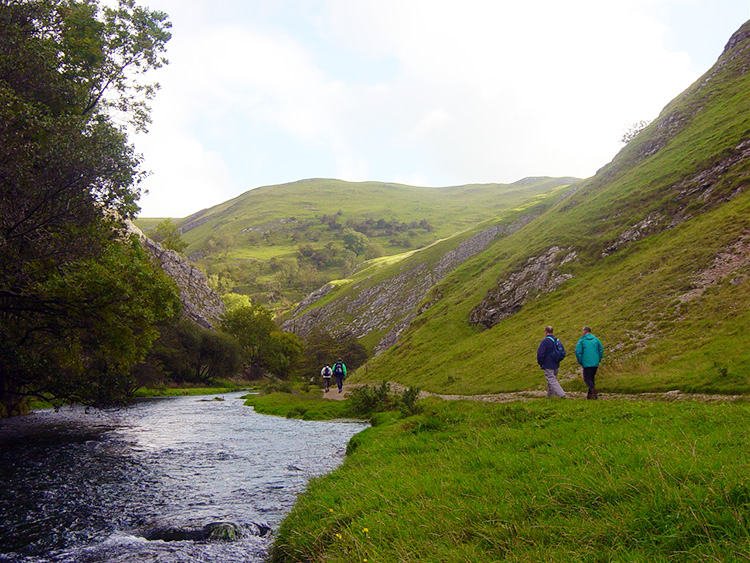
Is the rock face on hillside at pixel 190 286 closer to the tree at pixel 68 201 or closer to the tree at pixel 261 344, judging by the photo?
→ the tree at pixel 261 344

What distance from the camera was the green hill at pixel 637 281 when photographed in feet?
70.6

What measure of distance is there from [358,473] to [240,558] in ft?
9.36

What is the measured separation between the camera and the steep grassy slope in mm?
21516

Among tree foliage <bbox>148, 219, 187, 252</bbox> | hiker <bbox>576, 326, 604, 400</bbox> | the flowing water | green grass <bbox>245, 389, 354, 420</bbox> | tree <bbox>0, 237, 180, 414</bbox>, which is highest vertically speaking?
tree foliage <bbox>148, 219, 187, 252</bbox>

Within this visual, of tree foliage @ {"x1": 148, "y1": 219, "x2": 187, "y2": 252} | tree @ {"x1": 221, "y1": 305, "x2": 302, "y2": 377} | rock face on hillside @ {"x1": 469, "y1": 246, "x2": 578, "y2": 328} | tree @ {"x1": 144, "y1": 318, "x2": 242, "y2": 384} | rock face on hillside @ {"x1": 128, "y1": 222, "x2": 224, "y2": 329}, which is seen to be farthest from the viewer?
tree foliage @ {"x1": 148, "y1": 219, "x2": 187, "y2": 252}

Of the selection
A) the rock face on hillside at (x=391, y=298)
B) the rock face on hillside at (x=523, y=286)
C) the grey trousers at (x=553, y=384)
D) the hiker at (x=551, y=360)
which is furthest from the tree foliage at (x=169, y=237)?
the grey trousers at (x=553, y=384)

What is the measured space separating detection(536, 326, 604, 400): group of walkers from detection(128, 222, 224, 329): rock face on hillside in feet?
318

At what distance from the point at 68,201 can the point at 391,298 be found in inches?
4052

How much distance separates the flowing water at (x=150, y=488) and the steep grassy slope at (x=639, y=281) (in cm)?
1583

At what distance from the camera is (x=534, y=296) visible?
4709 centimetres

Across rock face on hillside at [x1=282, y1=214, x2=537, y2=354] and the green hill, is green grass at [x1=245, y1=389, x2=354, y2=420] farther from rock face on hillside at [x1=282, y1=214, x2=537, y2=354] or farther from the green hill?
rock face on hillside at [x1=282, y1=214, x2=537, y2=354]

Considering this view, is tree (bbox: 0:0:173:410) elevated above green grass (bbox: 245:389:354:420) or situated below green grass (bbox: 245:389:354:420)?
above

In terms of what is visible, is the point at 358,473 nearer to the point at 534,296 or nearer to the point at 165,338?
the point at 534,296

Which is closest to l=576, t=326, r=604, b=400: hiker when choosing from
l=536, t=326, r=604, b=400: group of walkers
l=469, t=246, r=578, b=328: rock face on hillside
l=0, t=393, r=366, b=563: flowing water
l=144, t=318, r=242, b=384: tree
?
l=536, t=326, r=604, b=400: group of walkers
